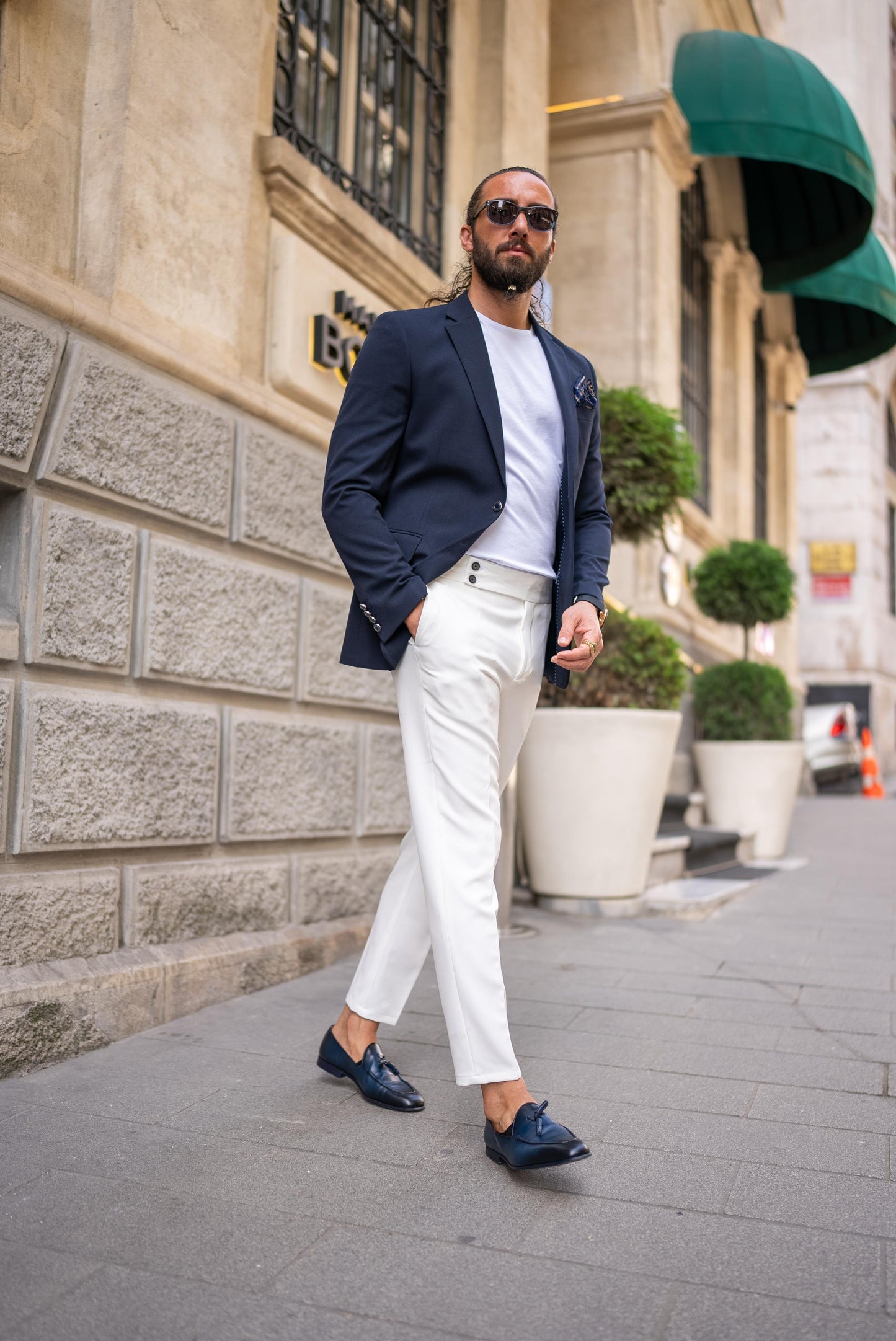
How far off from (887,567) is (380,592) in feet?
95.5

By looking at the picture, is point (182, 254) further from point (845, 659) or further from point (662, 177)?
point (845, 659)

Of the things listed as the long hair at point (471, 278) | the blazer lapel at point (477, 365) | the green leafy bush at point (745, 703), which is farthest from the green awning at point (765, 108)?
the blazer lapel at point (477, 365)

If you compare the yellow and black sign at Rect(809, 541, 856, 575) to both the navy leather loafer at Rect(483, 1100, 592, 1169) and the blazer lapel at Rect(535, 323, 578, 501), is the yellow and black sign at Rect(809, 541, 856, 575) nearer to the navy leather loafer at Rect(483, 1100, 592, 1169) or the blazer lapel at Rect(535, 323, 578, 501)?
the blazer lapel at Rect(535, 323, 578, 501)

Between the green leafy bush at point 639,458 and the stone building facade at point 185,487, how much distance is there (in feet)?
4.14

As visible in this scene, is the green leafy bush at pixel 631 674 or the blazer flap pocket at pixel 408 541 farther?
the green leafy bush at pixel 631 674

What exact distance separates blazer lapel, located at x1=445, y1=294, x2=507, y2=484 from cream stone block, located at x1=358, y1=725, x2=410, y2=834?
262cm

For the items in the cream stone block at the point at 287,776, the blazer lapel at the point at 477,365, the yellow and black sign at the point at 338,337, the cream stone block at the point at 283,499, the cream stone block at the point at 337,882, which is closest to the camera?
the blazer lapel at the point at 477,365

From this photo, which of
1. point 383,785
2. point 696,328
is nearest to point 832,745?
point 696,328

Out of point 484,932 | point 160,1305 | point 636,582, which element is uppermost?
point 636,582

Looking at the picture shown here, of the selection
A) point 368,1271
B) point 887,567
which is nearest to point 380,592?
point 368,1271

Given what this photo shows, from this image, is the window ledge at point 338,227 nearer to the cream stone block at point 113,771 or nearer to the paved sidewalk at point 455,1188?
the cream stone block at point 113,771

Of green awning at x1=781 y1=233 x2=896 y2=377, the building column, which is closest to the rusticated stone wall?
the building column

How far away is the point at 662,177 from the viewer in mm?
10352

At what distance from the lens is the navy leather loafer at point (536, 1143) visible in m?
2.27
